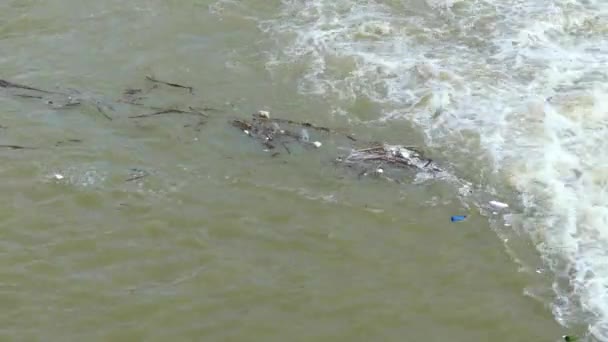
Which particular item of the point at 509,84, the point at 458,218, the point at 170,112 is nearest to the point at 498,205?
the point at 458,218

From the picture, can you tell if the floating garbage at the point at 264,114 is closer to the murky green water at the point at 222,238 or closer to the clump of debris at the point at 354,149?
the clump of debris at the point at 354,149

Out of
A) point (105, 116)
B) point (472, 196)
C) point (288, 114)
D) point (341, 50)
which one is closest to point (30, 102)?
point (105, 116)

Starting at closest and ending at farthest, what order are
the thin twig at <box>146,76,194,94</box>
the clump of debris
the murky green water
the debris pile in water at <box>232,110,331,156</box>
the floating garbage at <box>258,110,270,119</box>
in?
the murky green water
the clump of debris
the debris pile in water at <box>232,110,331,156</box>
the floating garbage at <box>258,110,270,119</box>
the thin twig at <box>146,76,194,94</box>

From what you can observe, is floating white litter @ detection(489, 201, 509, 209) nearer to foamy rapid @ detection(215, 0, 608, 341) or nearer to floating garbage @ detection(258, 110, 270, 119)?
foamy rapid @ detection(215, 0, 608, 341)

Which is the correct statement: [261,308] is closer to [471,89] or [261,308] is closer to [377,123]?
[377,123]

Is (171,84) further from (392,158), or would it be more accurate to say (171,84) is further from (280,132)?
(392,158)

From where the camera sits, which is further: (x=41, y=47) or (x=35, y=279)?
(x=41, y=47)

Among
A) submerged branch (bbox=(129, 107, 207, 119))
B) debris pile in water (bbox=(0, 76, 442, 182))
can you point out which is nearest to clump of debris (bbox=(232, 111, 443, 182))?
debris pile in water (bbox=(0, 76, 442, 182))
